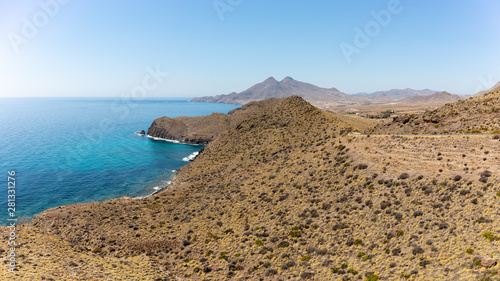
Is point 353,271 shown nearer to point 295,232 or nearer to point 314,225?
point 314,225

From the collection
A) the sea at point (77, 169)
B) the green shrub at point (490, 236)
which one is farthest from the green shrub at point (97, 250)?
the green shrub at point (490, 236)

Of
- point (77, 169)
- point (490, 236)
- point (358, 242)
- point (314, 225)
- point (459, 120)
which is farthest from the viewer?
point (77, 169)

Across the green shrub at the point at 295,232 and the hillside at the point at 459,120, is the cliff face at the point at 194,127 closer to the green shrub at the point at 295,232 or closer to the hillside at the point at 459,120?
the hillside at the point at 459,120

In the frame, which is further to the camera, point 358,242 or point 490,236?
point 358,242

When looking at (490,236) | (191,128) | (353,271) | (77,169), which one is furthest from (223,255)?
(191,128)

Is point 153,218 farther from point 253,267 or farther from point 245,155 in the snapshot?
point 245,155

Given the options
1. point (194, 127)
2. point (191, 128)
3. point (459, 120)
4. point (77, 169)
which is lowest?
point (77, 169)
